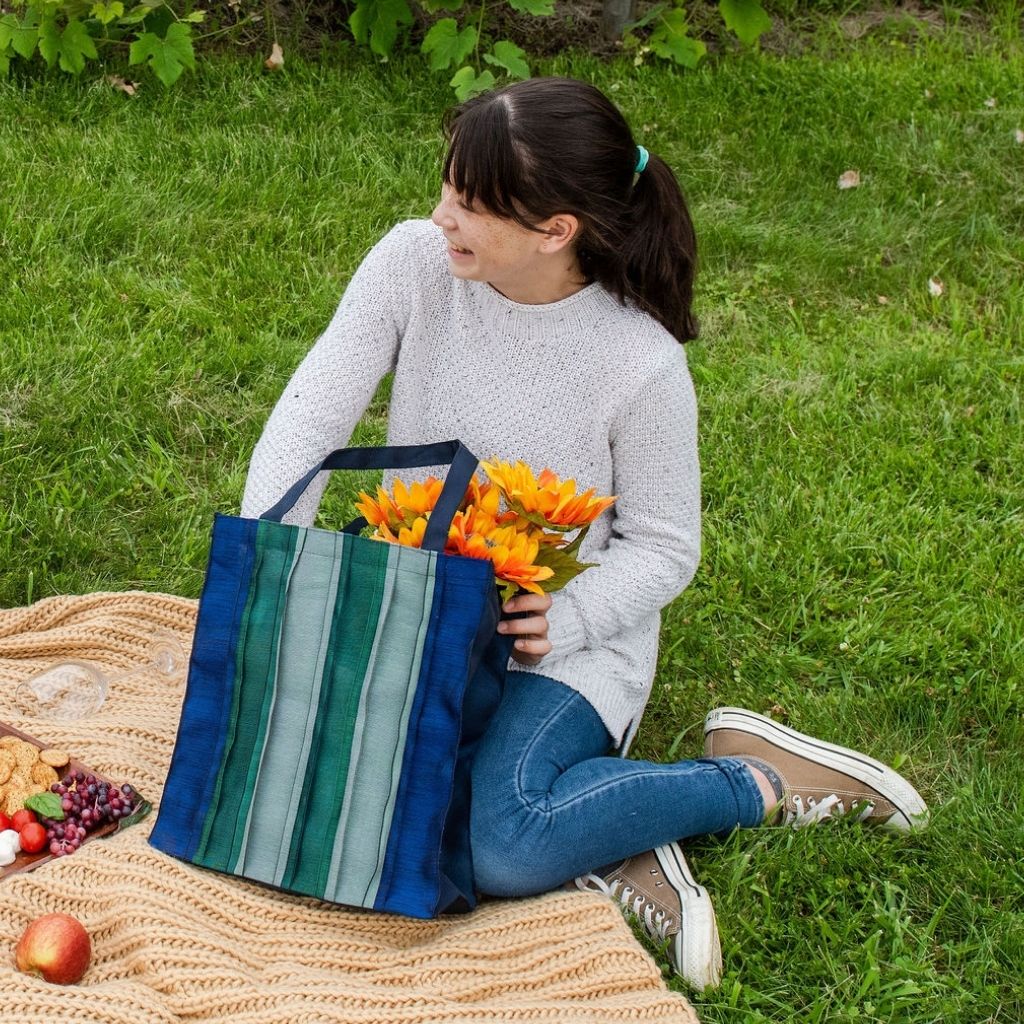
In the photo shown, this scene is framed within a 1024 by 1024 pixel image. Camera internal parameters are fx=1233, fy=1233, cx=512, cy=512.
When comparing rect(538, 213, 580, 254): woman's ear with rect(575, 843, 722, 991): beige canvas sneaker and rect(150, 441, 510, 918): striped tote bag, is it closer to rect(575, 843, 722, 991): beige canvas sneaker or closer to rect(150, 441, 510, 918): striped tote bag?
rect(150, 441, 510, 918): striped tote bag

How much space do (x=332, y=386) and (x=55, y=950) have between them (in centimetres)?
99

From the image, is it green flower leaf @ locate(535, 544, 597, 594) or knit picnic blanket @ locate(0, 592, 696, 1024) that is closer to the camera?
knit picnic blanket @ locate(0, 592, 696, 1024)

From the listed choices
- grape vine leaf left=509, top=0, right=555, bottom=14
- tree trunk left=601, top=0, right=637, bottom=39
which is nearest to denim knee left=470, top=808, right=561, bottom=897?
grape vine leaf left=509, top=0, right=555, bottom=14

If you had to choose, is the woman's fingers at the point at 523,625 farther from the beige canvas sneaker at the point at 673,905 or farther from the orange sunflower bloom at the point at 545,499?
the beige canvas sneaker at the point at 673,905

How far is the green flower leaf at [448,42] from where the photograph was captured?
4.14 metres

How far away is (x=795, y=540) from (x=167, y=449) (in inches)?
63.3

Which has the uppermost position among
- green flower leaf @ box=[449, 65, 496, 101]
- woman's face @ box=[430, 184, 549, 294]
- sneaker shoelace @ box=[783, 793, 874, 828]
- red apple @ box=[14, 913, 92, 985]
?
woman's face @ box=[430, 184, 549, 294]

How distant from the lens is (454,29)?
164 inches

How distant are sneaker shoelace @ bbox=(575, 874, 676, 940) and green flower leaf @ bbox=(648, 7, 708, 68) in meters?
3.26

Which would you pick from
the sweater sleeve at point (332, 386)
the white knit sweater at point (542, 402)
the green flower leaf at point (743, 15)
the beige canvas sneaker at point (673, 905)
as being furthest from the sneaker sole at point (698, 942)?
the green flower leaf at point (743, 15)

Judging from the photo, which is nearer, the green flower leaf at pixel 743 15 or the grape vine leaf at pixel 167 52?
the grape vine leaf at pixel 167 52

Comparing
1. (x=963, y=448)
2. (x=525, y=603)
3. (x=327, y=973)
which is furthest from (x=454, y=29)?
(x=327, y=973)

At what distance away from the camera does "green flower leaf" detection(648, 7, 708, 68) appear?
14.8 feet

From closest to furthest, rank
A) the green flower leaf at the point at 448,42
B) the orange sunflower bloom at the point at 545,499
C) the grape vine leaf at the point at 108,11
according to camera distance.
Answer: the orange sunflower bloom at the point at 545,499 → the grape vine leaf at the point at 108,11 → the green flower leaf at the point at 448,42
